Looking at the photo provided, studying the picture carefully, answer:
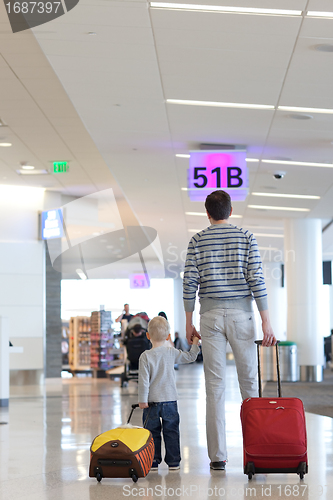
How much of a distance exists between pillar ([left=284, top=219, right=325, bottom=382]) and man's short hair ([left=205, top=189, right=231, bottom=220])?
9876mm

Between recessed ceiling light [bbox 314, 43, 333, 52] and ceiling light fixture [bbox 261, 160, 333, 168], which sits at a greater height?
recessed ceiling light [bbox 314, 43, 333, 52]

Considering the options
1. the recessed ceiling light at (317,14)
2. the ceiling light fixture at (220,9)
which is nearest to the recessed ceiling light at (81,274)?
the ceiling light fixture at (220,9)

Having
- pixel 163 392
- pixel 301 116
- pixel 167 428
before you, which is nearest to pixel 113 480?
pixel 167 428

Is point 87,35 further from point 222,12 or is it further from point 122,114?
point 122,114

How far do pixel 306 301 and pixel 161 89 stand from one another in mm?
7922

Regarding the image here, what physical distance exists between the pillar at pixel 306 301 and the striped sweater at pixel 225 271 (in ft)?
32.3

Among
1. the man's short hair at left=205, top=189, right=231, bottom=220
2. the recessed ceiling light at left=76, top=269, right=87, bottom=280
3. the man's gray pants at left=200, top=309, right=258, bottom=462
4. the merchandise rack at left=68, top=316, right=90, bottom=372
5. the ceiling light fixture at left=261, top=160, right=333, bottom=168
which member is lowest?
the merchandise rack at left=68, top=316, right=90, bottom=372

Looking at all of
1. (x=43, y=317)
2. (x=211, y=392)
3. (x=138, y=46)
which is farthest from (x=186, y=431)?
(x=43, y=317)

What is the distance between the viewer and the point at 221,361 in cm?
354

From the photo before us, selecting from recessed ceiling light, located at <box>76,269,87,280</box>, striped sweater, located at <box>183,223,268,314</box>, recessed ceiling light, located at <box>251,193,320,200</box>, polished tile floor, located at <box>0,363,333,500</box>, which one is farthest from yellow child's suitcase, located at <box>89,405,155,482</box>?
recessed ceiling light, located at <box>76,269,87,280</box>

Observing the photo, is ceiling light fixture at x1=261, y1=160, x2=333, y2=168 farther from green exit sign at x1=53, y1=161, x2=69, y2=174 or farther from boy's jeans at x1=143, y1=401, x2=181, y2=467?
boy's jeans at x1=143, y1=401, x2=181, y2=467

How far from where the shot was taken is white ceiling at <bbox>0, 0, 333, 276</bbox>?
489 centimetres

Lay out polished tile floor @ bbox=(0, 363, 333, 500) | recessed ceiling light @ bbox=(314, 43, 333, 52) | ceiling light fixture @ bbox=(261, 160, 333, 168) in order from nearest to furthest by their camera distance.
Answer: polished tile floor @ bbox=(0, 363, 333, 500) < recessed ceiling light @ bbox=(314, 43, 333, 52) < ceiling light fixture @ bbox=(261, 160, 333, 168)

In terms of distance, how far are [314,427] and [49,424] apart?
256 centimetres
